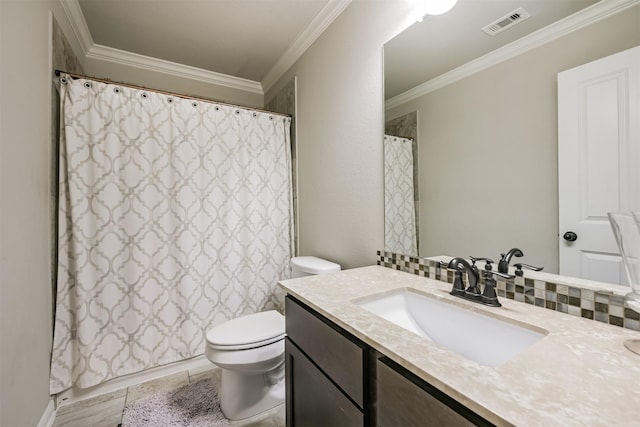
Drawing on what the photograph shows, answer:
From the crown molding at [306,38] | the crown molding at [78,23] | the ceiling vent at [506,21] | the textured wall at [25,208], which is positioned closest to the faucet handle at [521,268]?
the ceiling vent at [506,21]

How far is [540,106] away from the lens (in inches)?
34.9

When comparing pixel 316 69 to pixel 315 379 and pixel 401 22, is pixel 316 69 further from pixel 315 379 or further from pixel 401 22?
pixel 315 379

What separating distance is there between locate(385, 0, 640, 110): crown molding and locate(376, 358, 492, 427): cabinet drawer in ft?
3.53

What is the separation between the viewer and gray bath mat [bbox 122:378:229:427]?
1.47m

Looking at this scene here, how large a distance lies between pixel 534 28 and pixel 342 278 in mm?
1130

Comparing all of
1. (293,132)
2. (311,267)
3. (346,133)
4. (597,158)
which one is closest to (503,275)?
(597,158)

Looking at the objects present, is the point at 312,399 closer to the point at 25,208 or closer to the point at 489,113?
the point at 489,113

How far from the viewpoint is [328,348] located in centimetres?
83

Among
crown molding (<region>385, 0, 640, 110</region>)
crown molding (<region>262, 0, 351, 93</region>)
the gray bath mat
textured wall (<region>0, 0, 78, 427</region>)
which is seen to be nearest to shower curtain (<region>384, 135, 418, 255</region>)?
Result: crown molding (<region>385, 0, 640, 110</region>)

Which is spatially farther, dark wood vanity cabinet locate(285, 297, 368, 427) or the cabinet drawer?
dark wood vanity cabinet locate(285, 297, 368, 427)

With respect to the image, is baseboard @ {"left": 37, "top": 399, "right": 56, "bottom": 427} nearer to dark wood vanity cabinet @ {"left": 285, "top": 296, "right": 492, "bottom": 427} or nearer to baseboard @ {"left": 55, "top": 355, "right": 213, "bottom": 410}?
baseboard @ {"left": 55, "top": 355, "right": 213, "bottom": 410}

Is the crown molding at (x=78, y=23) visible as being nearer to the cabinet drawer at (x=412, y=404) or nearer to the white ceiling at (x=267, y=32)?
the white ceiling at (x=267, y=32)

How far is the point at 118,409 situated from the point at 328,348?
161cm

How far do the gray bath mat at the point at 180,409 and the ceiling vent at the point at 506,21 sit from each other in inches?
85.9
